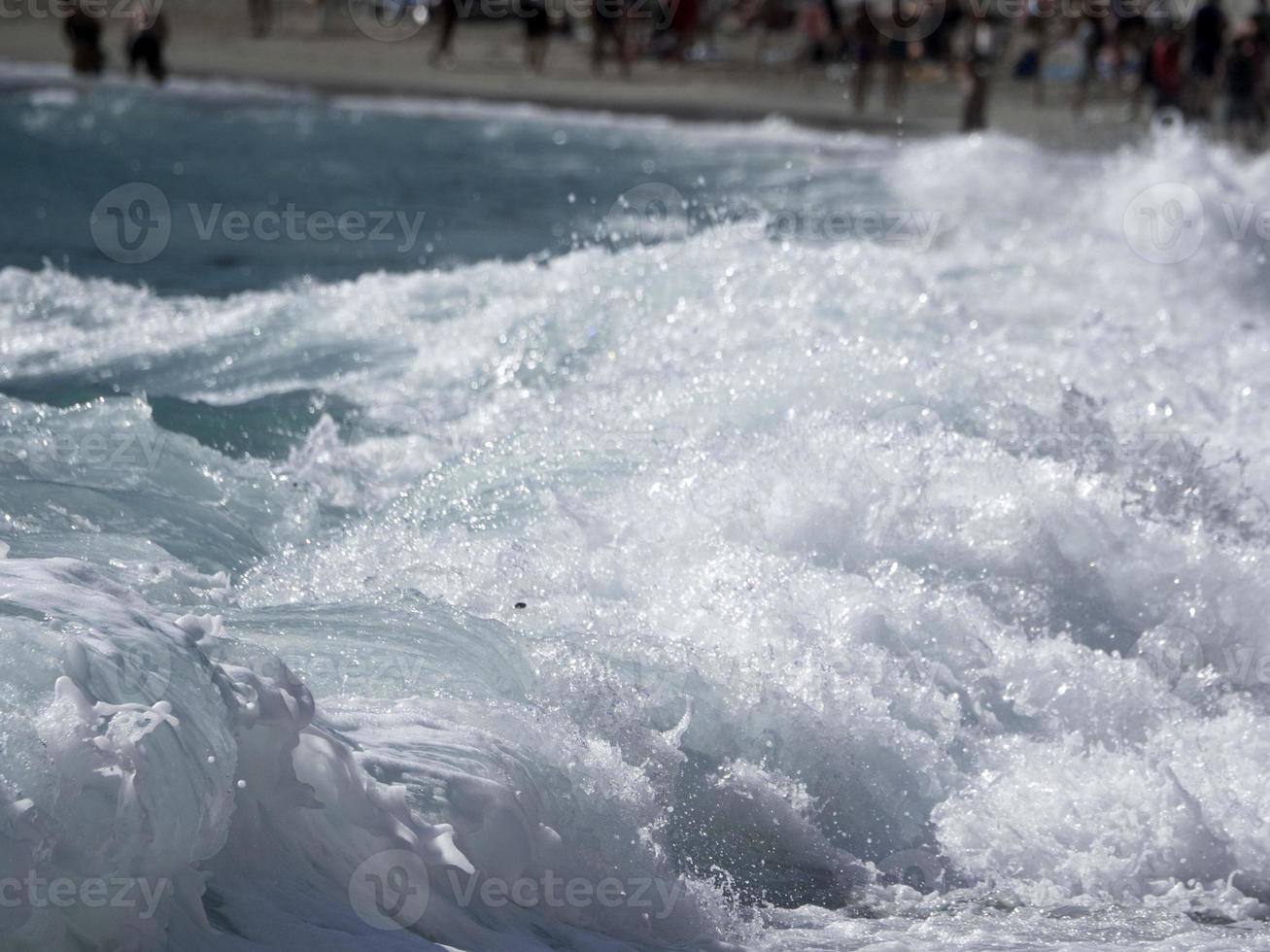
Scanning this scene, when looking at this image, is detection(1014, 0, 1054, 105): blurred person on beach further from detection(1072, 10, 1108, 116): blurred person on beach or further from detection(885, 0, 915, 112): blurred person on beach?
detection(885, 0, 915, 112): blurred person on beach

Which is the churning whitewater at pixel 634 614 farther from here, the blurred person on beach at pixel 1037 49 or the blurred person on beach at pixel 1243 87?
the blurred person on beach at pixel 1037 49

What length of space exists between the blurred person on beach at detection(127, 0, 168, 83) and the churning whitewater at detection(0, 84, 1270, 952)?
31.3 ft

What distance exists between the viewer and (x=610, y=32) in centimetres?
1928

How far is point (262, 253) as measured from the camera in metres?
11.1

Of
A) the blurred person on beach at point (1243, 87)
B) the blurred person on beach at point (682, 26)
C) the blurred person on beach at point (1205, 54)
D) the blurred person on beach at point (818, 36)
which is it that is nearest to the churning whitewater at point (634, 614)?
the blurred person on beach at point (1243, 87)

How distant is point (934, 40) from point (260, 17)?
27.1 ft

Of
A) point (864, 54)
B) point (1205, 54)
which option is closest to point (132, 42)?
point (864, 54)

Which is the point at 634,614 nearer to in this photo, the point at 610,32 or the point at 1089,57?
the point at 1089,57

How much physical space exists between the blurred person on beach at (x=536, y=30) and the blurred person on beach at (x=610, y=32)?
1.73ft

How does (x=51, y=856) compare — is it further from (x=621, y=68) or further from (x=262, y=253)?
Answer: (x=621, y=68)

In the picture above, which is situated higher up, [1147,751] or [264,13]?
[264,13]

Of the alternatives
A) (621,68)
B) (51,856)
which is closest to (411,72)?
(621,68)

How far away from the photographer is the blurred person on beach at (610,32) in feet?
62.0

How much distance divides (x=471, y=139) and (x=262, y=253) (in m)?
4.80
